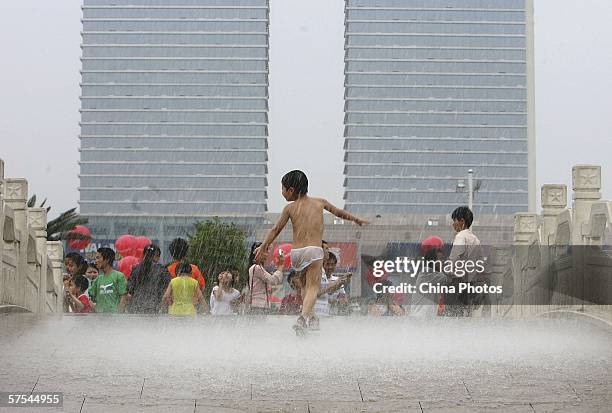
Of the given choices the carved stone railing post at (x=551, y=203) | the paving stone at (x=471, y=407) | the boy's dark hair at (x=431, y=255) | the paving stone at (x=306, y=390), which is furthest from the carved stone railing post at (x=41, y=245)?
the paving stone at (x=471, y=407)

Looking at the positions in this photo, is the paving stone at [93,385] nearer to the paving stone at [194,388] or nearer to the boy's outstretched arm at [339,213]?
the paving stone at [194,388]

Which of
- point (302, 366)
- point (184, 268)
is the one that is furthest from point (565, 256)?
point (302, 366)

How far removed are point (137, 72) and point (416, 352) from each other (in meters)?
139

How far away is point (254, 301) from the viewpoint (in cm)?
898

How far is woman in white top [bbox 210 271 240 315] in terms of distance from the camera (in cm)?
942

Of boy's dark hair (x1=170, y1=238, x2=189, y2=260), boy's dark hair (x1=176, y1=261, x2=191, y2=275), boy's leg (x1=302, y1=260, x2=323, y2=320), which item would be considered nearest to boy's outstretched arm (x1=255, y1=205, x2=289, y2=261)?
boy's leg (x1=302, y1=260, x2=323, y2=320)

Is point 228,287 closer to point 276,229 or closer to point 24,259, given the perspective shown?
point 276,229

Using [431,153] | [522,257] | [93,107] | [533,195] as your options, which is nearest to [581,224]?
[522,257]

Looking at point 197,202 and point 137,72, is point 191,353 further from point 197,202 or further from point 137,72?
point 137,72

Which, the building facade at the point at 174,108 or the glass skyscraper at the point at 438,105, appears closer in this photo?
the glass skyscraper at the point at 438,105

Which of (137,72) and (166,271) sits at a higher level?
(137,72)

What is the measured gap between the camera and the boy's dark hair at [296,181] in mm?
7359

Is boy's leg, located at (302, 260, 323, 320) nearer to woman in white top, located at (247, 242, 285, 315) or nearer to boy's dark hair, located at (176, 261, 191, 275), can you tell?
woman in white top, located at (247, 242, 285, 315)

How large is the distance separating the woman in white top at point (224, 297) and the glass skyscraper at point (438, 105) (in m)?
115
